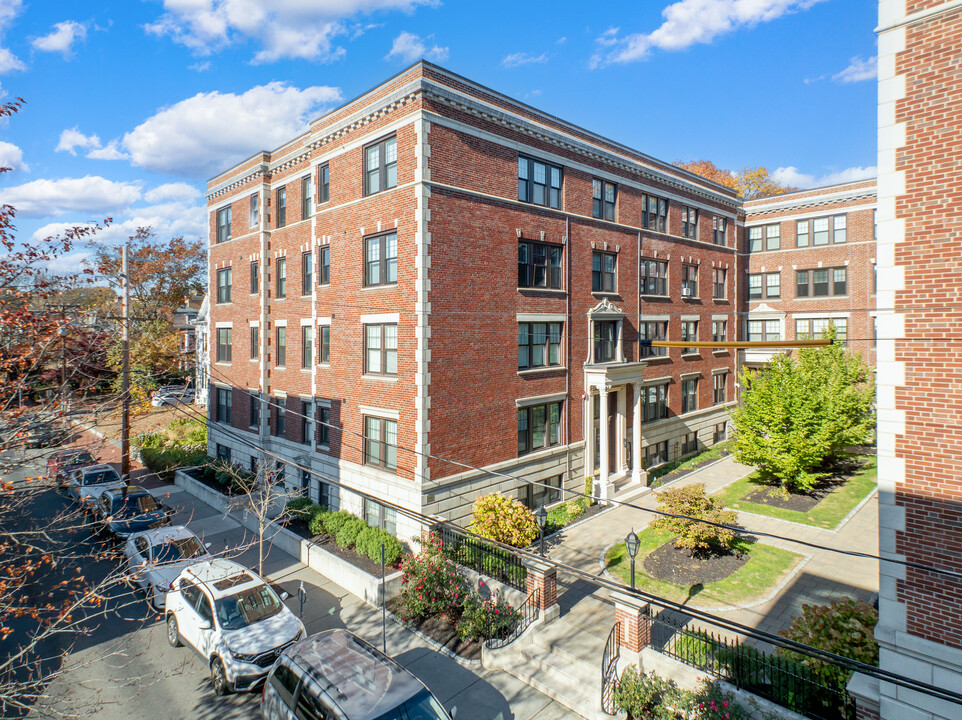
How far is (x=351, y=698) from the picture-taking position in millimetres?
9062

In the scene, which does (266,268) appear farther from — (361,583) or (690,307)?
(690,307)

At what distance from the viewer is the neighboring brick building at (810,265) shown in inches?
1302

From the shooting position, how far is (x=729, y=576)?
16297mm

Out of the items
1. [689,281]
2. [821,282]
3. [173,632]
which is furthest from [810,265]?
[173,632]

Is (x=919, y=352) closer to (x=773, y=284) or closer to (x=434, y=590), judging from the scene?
(x=434, y=590)

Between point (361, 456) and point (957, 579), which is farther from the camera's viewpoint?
point (361, 456)

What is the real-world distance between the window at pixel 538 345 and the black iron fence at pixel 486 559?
24.2ft

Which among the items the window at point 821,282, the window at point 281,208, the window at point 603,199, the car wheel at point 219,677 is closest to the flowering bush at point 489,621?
the car wheel at point 219,677

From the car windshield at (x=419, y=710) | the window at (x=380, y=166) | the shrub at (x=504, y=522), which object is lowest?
the car windshield at (x=419, y=710)

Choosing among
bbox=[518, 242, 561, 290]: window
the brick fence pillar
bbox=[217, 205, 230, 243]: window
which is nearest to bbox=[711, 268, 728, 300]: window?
bbox=[518, 242, 561, 290]: window

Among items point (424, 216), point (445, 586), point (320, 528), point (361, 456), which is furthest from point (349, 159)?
point (445, 586)

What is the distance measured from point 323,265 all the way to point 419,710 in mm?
17876

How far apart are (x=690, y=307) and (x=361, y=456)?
71.0ft

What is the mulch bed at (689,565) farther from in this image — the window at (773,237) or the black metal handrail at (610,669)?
the window at (773,237)
